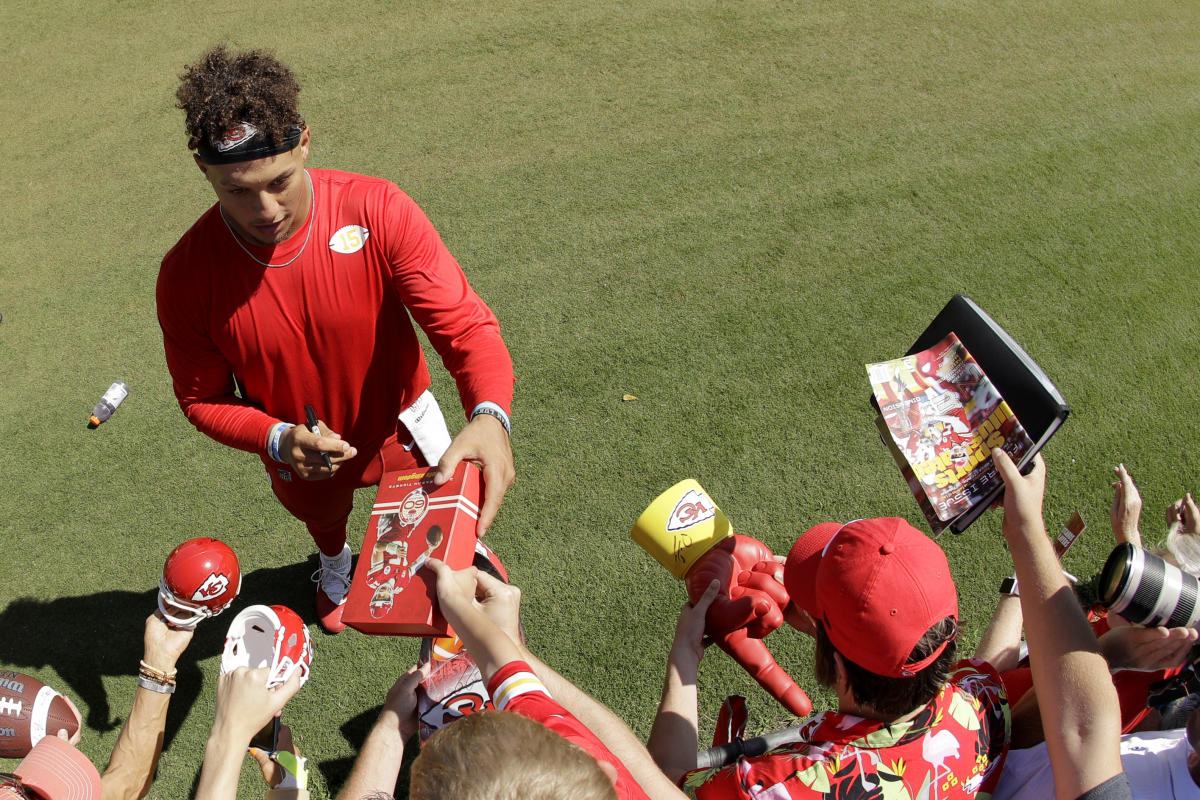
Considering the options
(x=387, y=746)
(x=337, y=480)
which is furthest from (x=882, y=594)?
(x=337, y=480)

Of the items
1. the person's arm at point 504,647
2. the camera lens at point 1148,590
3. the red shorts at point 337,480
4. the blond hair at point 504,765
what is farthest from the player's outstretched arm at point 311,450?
the camera lens at point 1148,590

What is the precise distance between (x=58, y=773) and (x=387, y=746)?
3.08 ft

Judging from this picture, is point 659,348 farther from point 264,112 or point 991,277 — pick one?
point 264,112

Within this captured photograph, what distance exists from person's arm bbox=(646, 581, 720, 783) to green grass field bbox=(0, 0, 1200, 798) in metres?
1.07

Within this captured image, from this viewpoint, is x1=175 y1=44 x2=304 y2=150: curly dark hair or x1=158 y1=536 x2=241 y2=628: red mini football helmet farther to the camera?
x1=158 y1=536 x2=241 y2=628: red mini football helmet

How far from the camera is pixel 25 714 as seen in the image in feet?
8.57

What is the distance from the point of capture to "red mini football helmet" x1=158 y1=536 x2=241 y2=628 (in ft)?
9.27

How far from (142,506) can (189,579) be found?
1.60m

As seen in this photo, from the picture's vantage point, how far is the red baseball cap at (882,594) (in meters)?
1.87

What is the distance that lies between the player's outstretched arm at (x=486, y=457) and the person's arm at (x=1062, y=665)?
1.36 metres

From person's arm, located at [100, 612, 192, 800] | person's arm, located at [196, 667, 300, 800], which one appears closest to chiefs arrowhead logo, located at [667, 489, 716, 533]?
person's arm, located at [196, 667, 300, 800]

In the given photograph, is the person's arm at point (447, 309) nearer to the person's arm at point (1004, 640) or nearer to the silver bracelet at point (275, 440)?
the silver bracelet at point (275, 440)

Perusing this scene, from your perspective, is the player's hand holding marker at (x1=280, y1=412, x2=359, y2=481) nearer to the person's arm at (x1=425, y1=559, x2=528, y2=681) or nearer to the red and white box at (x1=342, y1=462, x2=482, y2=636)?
the red and white box at (x1=342, y1=462, x2=482, y2=636)

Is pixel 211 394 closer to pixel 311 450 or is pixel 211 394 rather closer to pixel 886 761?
pixel 311 450
